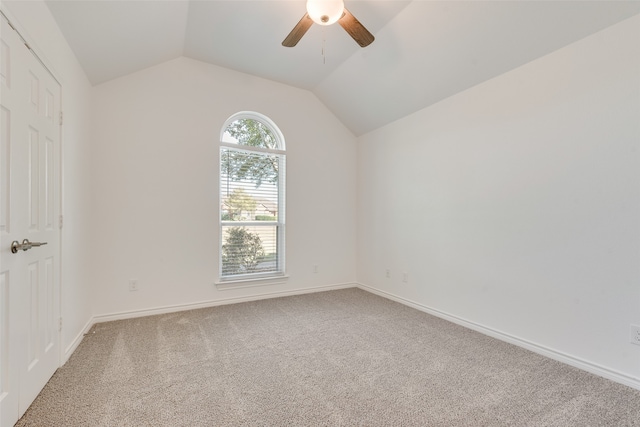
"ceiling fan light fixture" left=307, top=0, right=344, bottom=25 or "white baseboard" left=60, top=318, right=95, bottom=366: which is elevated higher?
"ceiling fan light fixture" left=307, top=0, right=344, bottom=25

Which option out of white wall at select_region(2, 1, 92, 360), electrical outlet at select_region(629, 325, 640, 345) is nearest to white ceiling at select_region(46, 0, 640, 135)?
white wall at select_region(2, 1, 92, 360)

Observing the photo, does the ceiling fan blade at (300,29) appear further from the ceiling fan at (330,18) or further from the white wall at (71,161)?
the white wall at (71,161)

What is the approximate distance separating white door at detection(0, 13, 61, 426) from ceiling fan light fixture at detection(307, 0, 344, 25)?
1668mm

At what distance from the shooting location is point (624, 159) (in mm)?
1983

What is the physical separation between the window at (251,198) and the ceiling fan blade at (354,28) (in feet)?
6.42

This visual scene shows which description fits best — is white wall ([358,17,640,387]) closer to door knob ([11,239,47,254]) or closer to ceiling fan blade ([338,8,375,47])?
ceiling fan blade ([338,8,375,47])

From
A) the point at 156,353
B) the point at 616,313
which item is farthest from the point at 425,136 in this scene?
the point at 156,353

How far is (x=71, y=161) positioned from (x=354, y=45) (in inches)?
112

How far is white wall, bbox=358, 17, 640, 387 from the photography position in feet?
6.56

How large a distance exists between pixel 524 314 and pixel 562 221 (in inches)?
33.5

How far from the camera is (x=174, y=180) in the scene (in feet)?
11.0

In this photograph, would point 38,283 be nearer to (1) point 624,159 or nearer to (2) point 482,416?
(2) point 482,416

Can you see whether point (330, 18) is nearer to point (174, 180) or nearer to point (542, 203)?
point (542, 203)

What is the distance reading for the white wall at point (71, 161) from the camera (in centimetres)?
185
